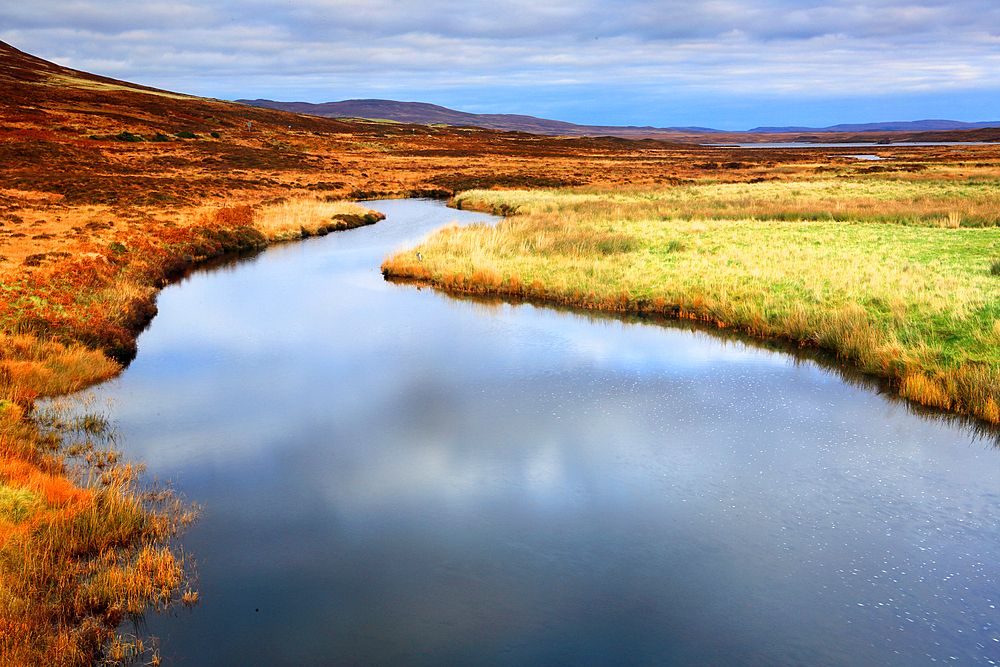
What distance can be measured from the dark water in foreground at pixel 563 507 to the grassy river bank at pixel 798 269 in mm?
1161

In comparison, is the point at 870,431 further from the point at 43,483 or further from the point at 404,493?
the point at 43,483

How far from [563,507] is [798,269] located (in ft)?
49.2

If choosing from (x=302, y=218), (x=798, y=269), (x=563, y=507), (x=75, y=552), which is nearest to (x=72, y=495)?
(x=75, y=552)

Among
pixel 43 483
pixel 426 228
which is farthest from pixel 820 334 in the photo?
pixel 426 228

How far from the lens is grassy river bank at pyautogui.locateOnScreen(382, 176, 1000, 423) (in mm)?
14844

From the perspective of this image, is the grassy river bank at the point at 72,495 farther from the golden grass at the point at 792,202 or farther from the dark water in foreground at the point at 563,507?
the golden grass at the point at 792,202

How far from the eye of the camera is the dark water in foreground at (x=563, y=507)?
752 centimetres

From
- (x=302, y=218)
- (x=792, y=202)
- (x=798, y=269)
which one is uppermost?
(x=792, y=202)

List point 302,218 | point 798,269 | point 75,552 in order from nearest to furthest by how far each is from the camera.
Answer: point 75,552 < point 798,269 < point 302,218

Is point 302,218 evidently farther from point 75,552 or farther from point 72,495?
point 75,552

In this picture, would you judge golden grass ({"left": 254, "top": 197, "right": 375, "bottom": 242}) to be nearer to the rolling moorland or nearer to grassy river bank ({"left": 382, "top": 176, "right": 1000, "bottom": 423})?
the rolling moorland

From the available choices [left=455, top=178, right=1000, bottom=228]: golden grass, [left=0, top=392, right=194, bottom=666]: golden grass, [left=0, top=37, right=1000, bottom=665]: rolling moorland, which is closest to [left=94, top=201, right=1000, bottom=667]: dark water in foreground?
[left=0, top=392, right=194, bottom=666]: golden grass

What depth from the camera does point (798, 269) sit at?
21719mm

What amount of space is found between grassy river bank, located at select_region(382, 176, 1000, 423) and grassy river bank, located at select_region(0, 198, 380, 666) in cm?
1181
